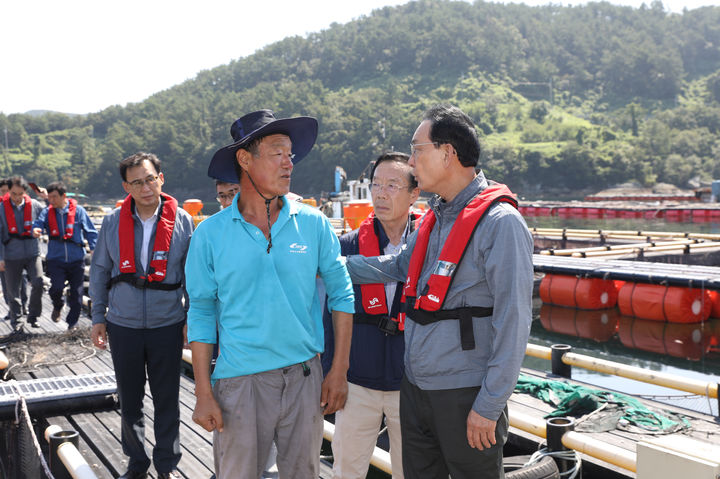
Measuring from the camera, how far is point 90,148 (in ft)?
490

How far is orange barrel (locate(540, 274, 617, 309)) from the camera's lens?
15.7 metres

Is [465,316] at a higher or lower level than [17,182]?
lower

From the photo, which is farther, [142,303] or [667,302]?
[667,302]

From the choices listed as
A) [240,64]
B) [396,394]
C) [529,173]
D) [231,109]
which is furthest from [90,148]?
[396,394]

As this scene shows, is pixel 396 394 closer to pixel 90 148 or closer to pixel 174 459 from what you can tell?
Result: pixel 174 459

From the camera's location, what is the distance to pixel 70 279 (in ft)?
28.1

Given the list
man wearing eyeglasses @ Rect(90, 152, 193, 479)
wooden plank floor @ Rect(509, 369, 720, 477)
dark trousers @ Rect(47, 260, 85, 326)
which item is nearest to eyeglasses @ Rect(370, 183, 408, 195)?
man wearing eyeglasses @ Rect(90, 152, 193, 479)

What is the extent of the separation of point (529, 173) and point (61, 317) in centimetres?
10871

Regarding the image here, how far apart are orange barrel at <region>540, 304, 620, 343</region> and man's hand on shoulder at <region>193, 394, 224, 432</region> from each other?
13.5m

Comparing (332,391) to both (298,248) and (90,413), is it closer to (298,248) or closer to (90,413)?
(298,248)

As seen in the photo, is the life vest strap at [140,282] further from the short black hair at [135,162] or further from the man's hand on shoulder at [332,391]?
the man's hand on shoulder at [332,391]

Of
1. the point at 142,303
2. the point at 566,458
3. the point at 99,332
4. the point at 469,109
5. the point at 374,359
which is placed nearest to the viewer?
the point at 374,359

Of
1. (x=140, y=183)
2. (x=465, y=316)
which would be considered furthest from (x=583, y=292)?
(x=465, y=316)

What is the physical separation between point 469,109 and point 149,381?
15097 cm
